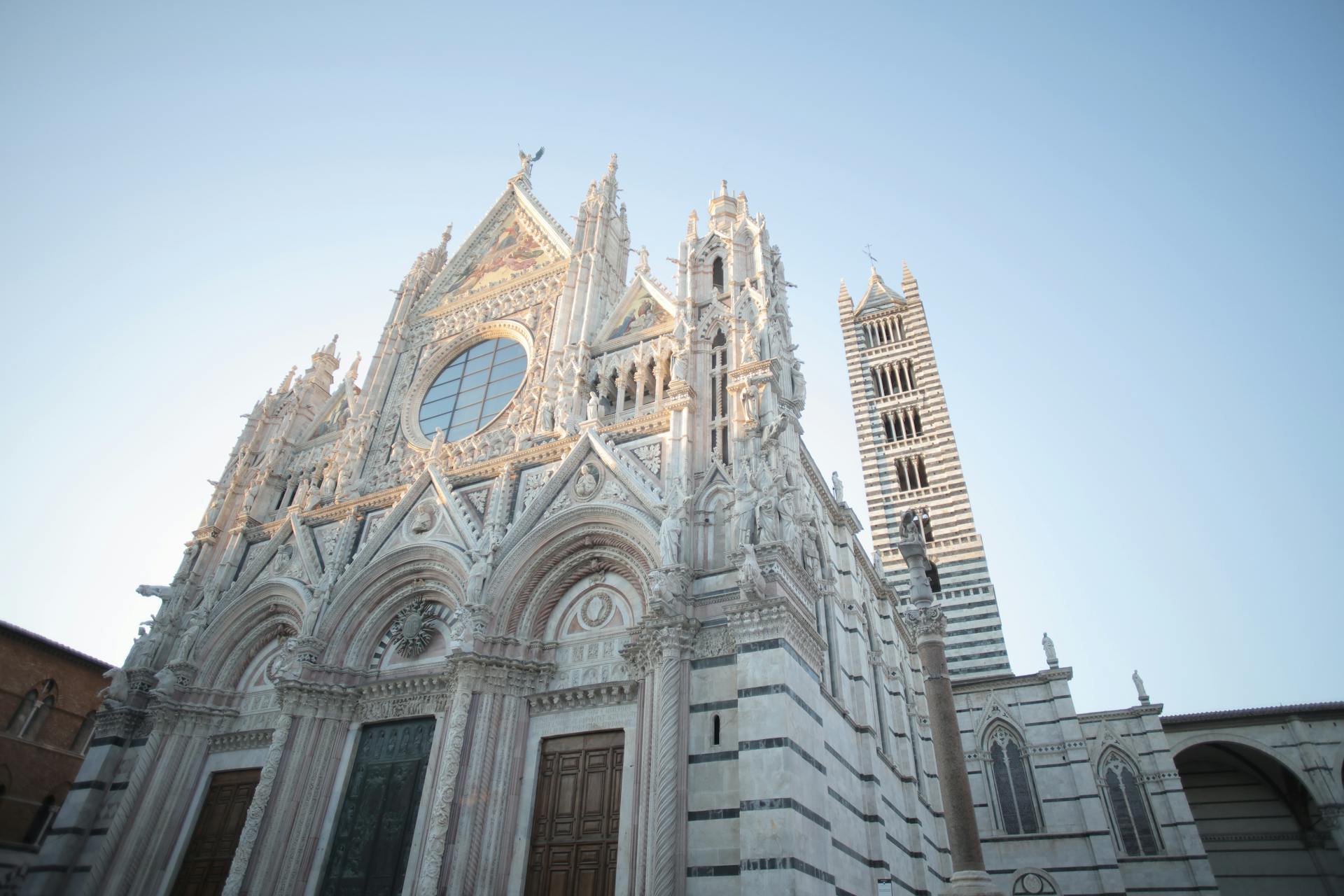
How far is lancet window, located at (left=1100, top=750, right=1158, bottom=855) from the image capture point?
23.4 m

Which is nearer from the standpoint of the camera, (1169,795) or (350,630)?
(350,630)

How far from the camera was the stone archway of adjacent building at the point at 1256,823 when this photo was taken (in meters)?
24.8

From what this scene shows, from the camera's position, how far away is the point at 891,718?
20078mm

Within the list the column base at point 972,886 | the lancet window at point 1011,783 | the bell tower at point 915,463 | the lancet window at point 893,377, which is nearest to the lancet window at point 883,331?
the bell tower at point 915,463

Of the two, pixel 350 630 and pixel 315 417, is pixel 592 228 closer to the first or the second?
pixel 315 417

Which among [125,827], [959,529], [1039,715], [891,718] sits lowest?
[125,827]

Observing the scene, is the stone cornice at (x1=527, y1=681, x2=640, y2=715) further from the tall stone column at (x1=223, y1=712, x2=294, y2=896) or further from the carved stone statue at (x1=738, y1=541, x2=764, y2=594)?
the tall stone column at (x1=223, y1=712, x2=294, y2=896)

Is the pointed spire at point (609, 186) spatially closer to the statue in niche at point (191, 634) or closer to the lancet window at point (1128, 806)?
the statue in niche at point (191, 634)

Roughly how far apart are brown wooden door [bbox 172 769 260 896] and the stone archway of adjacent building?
2688cm

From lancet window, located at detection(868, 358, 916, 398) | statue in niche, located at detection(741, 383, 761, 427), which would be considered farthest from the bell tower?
statue in niche, located at detection(741, 383, 761, 427)

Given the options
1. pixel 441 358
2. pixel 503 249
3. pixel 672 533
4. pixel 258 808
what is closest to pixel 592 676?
pixel 672 533

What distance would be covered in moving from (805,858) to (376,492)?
13317 mm

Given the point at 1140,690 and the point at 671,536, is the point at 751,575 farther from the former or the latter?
the point at 1140,690

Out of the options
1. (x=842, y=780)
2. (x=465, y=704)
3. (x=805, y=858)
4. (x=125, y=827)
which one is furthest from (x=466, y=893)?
(x=125, y=827)
